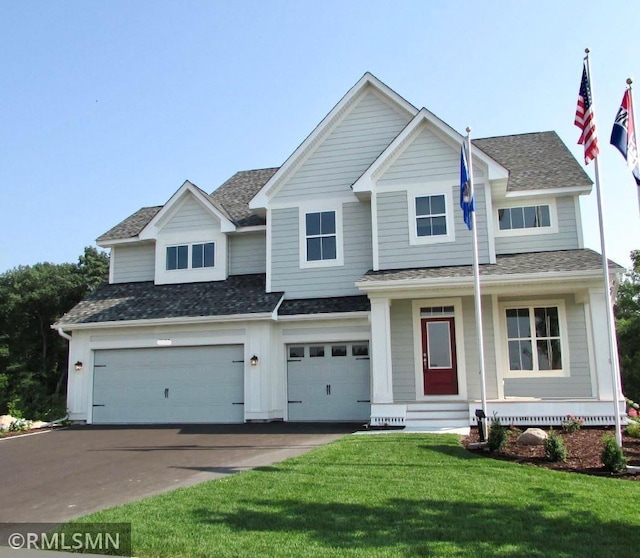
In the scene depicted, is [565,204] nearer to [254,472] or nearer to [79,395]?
[254,472]

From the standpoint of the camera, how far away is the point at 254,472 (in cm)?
839

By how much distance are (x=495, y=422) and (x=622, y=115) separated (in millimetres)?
5437

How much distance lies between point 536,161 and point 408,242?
5.43m

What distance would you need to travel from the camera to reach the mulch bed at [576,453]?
8.55 m

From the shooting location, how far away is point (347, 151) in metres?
17.5

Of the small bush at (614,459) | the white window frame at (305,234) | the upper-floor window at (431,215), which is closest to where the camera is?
the small bush at (614,459)

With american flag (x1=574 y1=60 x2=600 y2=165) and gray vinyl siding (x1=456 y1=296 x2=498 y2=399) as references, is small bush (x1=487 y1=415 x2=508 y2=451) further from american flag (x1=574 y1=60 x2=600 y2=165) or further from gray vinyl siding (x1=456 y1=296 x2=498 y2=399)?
gray vinyl siding (x1=456 y1=296 x2=498 y2=399)

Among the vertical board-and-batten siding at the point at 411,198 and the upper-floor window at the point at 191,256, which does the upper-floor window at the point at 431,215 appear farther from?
the upper-floor window at the point at 191,256

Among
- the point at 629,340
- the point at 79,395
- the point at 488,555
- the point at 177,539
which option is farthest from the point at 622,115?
the point at 629,340

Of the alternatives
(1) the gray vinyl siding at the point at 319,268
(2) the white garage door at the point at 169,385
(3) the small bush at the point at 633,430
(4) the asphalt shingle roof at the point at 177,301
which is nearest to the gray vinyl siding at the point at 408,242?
(1) the gray vinyl siding at the point at 319,268

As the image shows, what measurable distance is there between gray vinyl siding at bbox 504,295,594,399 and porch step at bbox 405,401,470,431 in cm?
218

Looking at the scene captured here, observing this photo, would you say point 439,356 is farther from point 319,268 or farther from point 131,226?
point 131,226

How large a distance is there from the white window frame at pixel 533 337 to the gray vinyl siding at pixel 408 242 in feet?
5.36

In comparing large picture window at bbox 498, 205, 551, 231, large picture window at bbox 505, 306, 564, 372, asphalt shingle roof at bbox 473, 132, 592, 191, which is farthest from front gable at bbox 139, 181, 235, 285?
large picture window at bbox 505, 306, 564, 372
